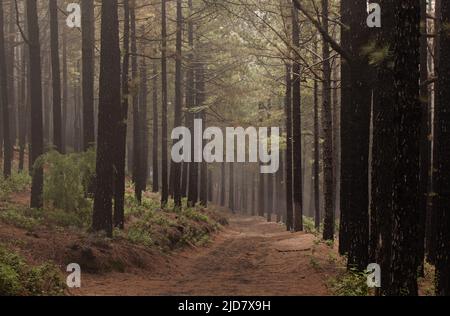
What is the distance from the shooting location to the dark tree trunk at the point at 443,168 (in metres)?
9.22

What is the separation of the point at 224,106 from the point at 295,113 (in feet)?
31.8

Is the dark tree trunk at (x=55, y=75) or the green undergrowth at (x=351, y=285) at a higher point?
the dark tree trunk at (x=55, y=75)

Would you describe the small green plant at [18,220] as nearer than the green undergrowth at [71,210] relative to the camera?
Yes

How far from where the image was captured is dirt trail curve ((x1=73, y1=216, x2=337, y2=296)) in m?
10.3

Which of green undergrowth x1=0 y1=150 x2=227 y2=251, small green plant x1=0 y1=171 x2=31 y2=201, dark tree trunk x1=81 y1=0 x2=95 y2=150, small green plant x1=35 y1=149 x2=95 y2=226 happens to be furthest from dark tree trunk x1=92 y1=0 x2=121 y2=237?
small green plant x1=0 y1=171 x2=31 y2=201

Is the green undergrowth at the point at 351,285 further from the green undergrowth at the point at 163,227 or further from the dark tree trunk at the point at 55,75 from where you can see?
the dark tree trunk at the point at 55,75

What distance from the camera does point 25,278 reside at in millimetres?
9273

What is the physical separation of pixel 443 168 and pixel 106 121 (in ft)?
29.3

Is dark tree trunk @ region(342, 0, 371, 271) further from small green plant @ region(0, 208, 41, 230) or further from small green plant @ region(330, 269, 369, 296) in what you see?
small green plant @ region(0, 208, 41, 230)

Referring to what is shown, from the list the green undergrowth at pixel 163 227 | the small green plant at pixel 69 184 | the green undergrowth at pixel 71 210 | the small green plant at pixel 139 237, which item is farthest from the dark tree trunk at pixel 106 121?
the small green plant at pixel 139 237

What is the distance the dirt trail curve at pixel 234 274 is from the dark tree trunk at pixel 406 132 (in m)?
3.27

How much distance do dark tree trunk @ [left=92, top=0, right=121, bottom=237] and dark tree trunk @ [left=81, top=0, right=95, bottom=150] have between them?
9.53 feet

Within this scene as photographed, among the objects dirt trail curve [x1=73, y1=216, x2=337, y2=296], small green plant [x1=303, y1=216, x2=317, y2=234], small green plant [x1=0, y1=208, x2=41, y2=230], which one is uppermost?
small green plant [x1=0, y1=208, x2=41, y2=230]
